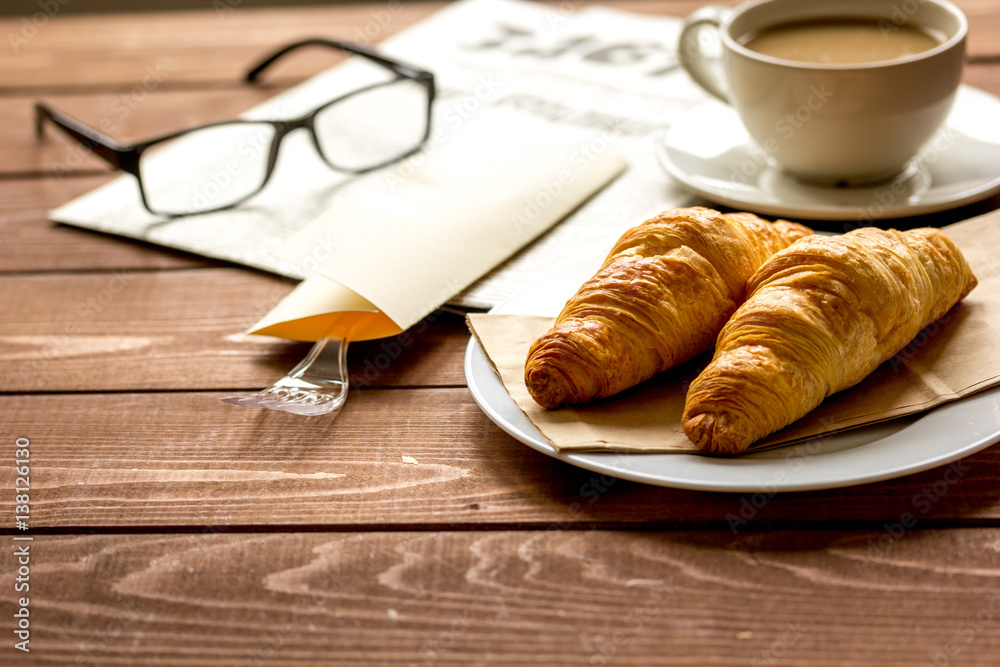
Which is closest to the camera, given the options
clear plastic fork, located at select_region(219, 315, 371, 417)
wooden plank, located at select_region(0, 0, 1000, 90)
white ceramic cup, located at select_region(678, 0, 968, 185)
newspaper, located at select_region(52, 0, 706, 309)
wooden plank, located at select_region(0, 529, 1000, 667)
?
wooden plank, located at select_region(0, 529, 1000, 667)

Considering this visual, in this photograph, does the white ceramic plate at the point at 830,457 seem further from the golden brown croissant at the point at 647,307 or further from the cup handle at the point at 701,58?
the cup handle at the point at 701,58

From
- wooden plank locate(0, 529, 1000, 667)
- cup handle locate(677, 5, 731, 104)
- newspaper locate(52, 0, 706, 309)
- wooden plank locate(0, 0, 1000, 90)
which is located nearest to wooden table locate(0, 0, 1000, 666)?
wooden plank locate(0, 529, 1000, 667)

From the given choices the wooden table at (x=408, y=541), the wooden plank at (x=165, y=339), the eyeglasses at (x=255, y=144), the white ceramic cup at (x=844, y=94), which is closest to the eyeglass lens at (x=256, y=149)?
the eyeglasses at (x=255, y=144)

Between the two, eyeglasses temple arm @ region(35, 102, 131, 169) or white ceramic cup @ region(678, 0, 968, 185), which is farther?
eyeglasses temple arm @ region(35, 102, 131, 169)

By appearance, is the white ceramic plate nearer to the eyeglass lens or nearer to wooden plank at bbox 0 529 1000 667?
wooden plank at bbox 0 529 1000 667

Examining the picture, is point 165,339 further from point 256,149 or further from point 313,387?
point 256,149

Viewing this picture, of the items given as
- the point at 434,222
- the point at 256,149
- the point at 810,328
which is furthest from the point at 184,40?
the point at 810,328
